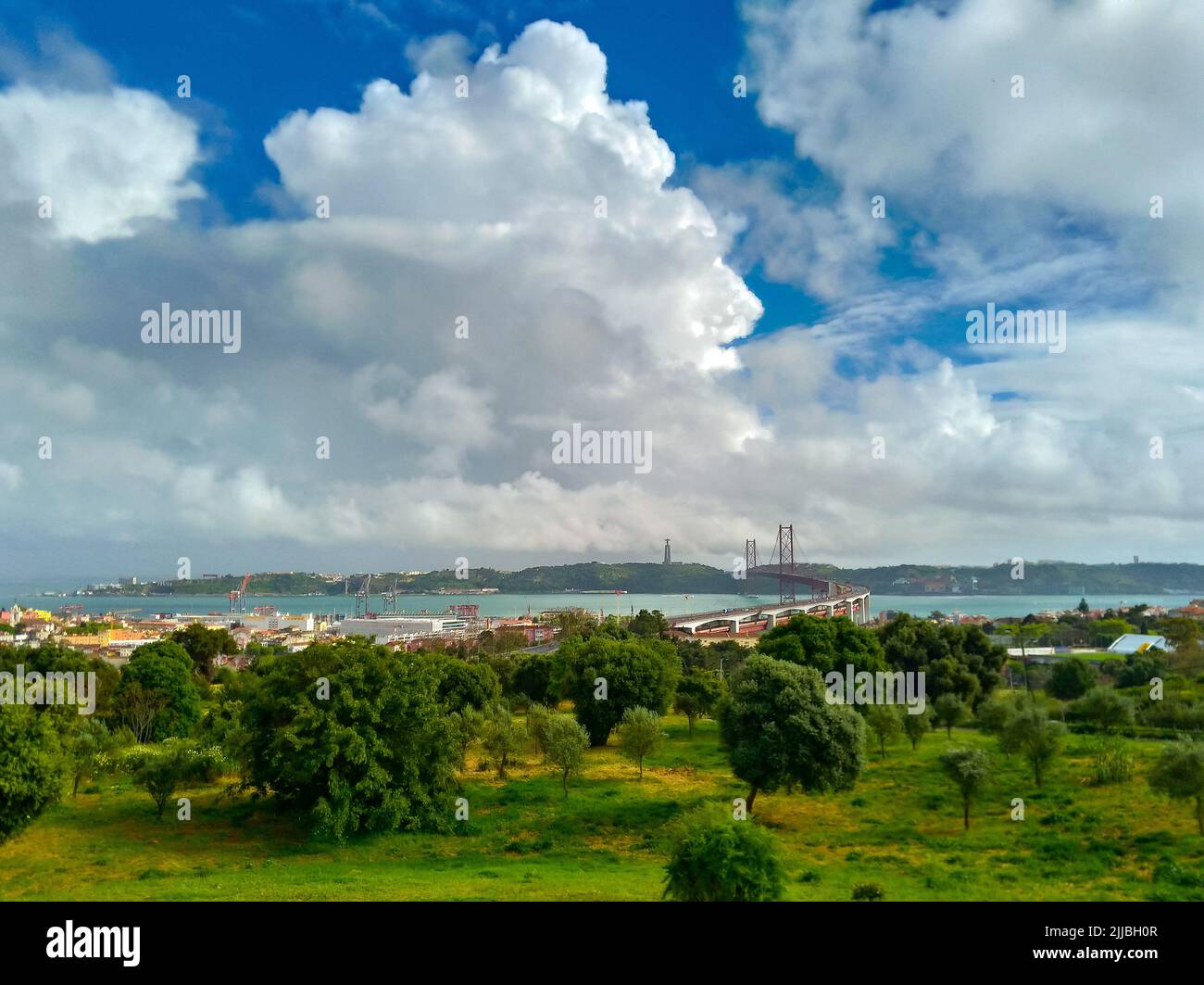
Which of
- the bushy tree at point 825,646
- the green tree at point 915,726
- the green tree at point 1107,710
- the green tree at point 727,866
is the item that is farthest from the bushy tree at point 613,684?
the green tree at point 727,866

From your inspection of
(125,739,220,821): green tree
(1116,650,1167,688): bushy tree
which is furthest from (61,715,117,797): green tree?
(1116,650,1167,688): bushy tree

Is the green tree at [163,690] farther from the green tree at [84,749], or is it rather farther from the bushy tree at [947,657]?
the bushy tree at [947,657]

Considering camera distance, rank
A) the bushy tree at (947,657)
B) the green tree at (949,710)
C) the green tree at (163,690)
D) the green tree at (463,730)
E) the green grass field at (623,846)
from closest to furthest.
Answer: the green grass field at (623,846) → the green tree at (463,730) → the green tree at (949,710) → the green tree at (163,690) → the bushy tree at (947,657)

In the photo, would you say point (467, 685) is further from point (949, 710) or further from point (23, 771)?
point (949, 710)

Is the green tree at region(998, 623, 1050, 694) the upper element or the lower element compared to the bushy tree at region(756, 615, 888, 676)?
lower

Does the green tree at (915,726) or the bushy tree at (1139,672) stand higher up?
the green tree at (915,726)

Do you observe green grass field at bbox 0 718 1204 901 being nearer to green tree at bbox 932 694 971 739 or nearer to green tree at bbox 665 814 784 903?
green tree at bbox 665 814 784 903
